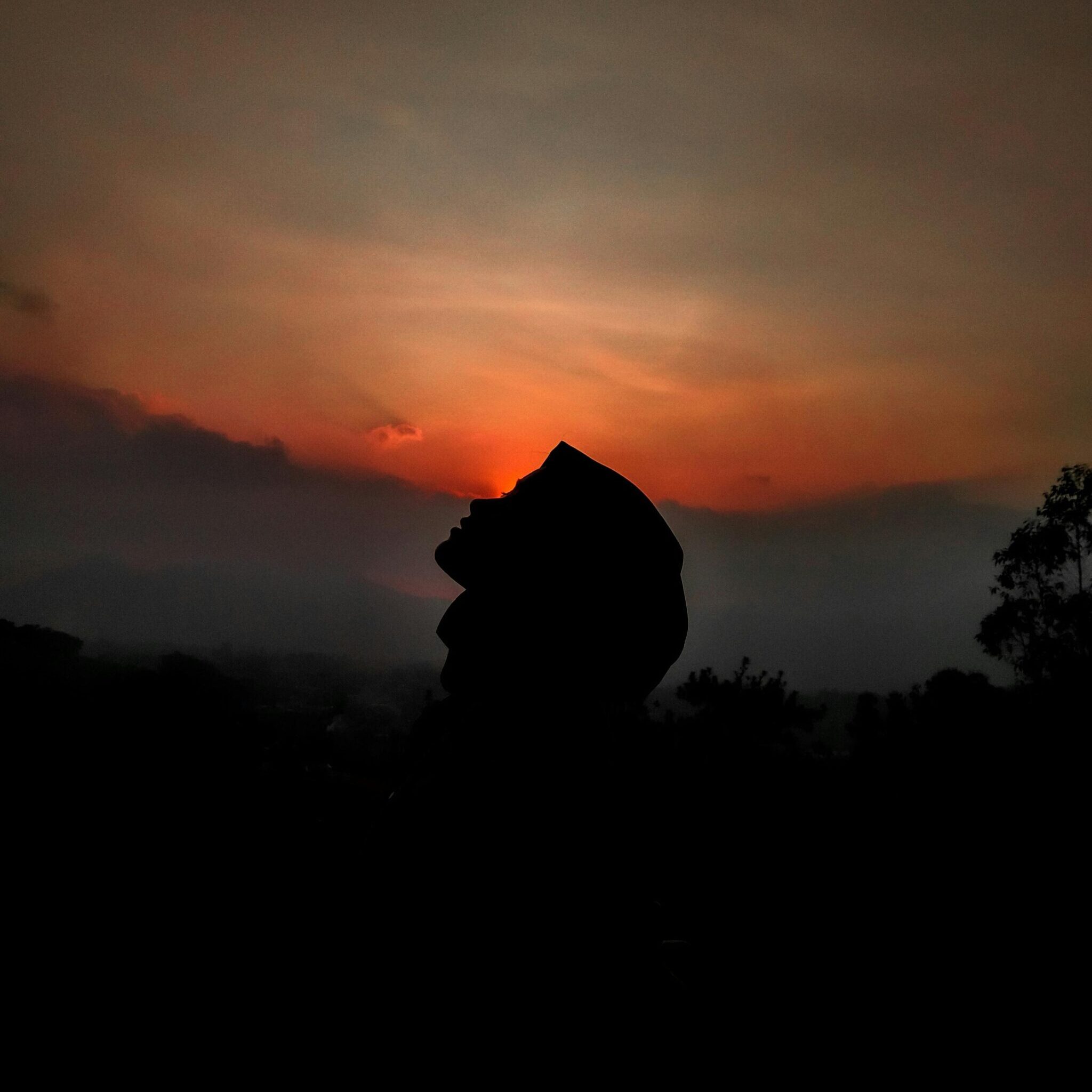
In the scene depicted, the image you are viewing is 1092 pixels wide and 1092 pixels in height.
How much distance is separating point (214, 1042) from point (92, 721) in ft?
16.9

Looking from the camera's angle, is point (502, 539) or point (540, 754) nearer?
point (540, 754)

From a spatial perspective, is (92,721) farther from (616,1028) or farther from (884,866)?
(884,866)

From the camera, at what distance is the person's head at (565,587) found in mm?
2172

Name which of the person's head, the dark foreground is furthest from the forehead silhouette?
the dark foreground

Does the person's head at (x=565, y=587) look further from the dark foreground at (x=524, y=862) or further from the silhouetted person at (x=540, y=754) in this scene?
the dark foreground at (x=524, y=862)

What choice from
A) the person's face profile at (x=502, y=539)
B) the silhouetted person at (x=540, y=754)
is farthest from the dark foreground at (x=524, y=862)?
the person's face profile at (x=502, y=539)

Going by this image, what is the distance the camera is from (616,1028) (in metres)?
1.72

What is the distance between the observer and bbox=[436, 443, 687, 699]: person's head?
217 cm

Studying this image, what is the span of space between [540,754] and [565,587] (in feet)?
1.74

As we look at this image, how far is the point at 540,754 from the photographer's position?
1.93 metres

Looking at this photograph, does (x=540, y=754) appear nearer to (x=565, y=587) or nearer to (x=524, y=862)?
(x=524, y=862)

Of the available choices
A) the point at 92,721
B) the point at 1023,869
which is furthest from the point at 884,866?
the point at 92,721

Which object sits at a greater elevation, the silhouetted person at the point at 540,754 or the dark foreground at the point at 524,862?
the silhouetted person at the point at 540,754

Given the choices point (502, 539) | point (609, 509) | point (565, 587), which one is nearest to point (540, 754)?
point (565, 587)
